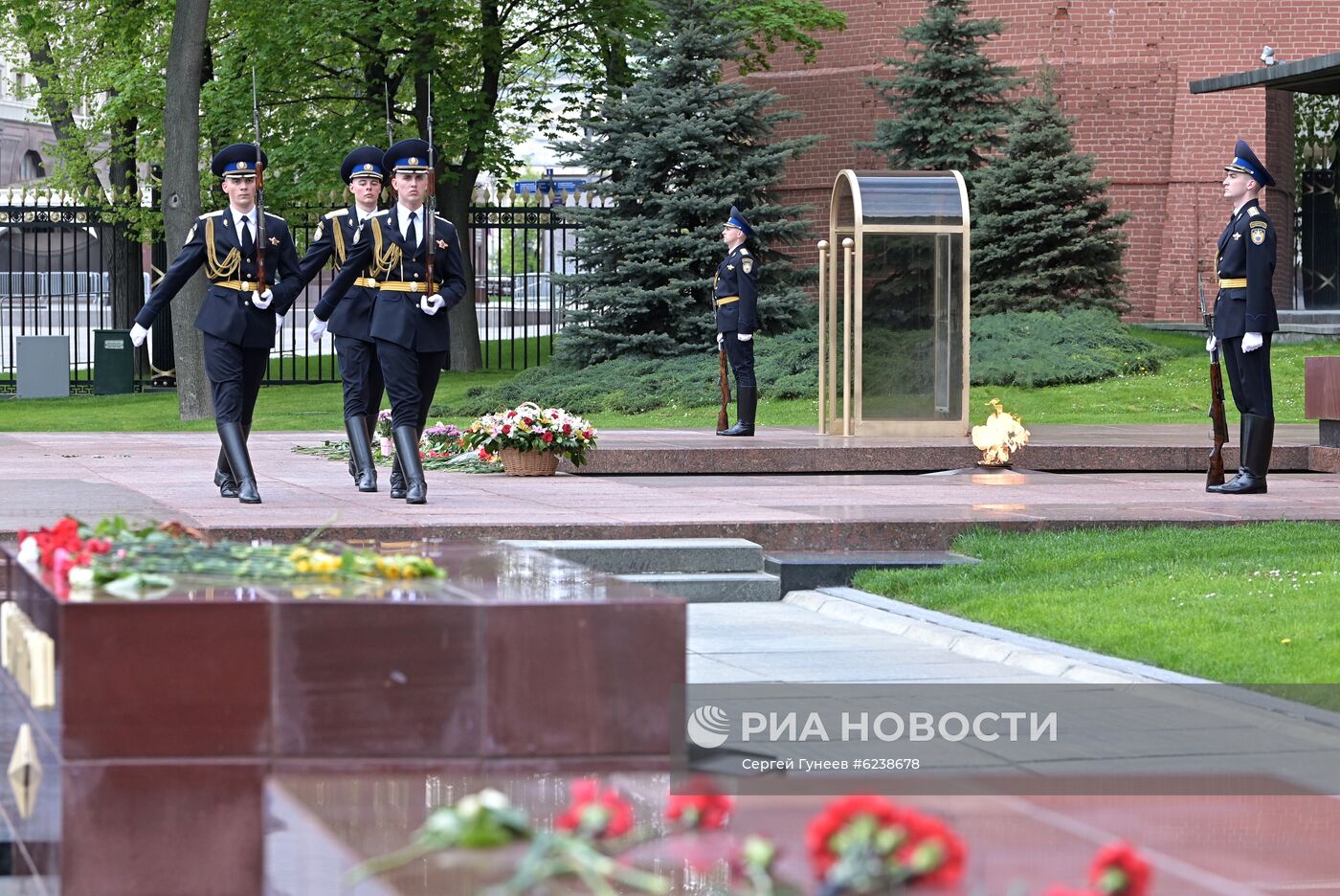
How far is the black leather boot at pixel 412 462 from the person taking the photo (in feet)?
38.4

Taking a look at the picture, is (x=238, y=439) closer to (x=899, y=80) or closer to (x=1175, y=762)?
(x=1175, y=762)

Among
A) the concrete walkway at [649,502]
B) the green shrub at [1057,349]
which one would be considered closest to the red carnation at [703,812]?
the concrete walkway at [649,502]

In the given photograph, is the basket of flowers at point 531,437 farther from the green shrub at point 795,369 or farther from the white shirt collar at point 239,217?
the green shrub at point 795,369

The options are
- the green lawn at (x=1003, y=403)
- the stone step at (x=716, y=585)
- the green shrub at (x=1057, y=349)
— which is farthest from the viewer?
the green shrub at (x=1057, y=349)

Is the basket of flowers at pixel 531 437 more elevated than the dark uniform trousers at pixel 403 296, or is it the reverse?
the dark uniform trousers at pixel 403 296

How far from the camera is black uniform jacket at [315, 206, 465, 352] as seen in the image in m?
11.4

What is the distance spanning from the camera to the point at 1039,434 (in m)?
17.2

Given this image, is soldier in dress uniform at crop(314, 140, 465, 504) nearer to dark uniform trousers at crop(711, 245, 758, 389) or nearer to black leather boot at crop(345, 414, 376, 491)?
black leather boot at crop(345, 414, 376, 491)

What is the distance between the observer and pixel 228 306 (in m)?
11.4

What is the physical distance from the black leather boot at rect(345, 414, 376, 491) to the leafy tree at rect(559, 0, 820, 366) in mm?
13825

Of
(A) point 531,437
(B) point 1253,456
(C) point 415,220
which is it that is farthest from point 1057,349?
(C) point 415,220

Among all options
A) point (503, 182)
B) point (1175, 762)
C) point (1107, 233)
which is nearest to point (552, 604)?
Result: point (1175, 762)

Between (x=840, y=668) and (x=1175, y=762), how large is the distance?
2.21 m

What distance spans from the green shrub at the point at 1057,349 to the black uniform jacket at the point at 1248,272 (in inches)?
418
